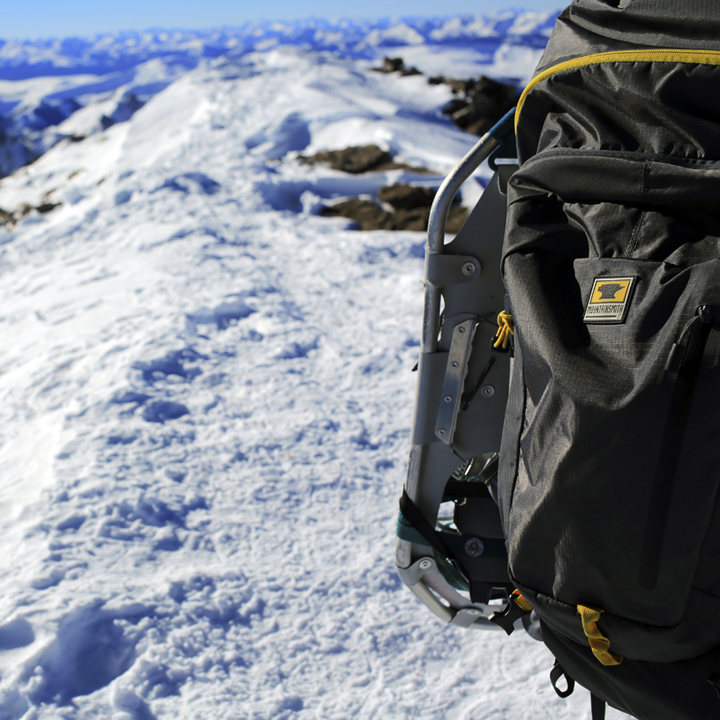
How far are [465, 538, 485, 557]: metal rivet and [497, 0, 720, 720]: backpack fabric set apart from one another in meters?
0.51

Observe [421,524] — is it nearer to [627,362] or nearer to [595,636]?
[595,636]

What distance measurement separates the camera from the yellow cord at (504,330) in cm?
148

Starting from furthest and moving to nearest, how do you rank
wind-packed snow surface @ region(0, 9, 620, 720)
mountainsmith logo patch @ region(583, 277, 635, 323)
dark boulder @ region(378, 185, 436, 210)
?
dark boulder @ region(378, 185, 436, 210)
wind-packed snow surface @ region(0, 9, 620, 720)
mountainsmith logo patch @ region(583, 277, 635, 323)

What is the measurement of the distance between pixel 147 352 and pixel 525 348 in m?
2.97

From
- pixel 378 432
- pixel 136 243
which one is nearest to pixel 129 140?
pixel 136 243

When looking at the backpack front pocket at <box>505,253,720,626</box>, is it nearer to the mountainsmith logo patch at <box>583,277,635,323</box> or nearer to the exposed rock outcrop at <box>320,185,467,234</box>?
the mountainsmith logo patch at <box>583,277,635,323</box>

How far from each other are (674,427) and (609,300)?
0.82 feet

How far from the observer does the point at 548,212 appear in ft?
4.39

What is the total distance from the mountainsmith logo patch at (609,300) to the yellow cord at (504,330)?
0.32m

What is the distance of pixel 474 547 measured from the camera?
1.84 m

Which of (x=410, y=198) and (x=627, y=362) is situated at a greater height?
(x=627, y=362)

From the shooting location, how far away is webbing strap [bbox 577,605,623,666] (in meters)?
1.13

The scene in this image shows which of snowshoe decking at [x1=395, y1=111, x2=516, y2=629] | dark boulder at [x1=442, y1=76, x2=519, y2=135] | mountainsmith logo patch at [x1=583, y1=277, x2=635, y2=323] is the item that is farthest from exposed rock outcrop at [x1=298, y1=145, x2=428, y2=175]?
mountainsmith logo patch at [x1=583, y1=277, x2=635, y2=323]

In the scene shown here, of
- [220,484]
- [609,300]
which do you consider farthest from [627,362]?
[220,484]
